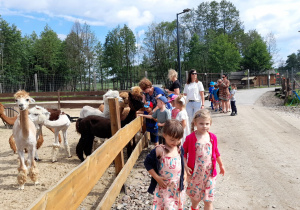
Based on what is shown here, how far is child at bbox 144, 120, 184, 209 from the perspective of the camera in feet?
7.80

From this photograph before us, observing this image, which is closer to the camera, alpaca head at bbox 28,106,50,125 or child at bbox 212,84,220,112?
alpaca head at bbox 28,106,50,125

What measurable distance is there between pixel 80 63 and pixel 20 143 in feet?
113

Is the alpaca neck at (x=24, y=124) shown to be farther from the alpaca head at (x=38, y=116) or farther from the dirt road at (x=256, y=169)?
the dirt road at (x=256, y=169)

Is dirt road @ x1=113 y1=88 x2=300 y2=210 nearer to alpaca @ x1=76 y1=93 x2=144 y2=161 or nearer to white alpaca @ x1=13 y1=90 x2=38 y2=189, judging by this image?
alpaca @ x1=76 y1=93 x2=144 y2=161

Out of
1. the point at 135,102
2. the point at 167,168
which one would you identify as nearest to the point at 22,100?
the point at 135,102

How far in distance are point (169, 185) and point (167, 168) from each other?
6.6 inches

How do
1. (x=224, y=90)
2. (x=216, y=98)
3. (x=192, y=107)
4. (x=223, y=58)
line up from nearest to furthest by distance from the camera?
(x=192, y=107) → (x=224, y=90) → (x=216, y=98) → (x=223, y=58)

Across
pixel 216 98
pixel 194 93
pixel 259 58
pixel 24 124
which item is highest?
pixel 259 58

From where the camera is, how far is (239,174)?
178 inches

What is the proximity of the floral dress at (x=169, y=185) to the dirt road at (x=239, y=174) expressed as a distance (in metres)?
1.17

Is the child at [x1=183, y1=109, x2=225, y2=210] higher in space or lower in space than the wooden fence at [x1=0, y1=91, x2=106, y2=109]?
lower

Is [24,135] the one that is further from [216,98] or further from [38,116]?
[216,98]

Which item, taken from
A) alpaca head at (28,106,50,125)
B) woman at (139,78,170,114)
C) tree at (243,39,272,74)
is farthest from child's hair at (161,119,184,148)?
tree at (243,39,272,74)

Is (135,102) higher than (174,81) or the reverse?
the reverse
